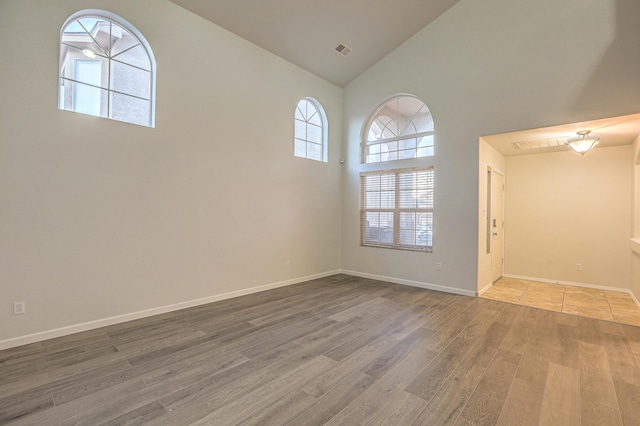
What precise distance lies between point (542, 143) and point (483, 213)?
5.07 ft

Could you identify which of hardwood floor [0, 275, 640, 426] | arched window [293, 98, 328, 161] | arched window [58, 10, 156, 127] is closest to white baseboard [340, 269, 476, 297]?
hardwood floor [0, 275, 640, 426]

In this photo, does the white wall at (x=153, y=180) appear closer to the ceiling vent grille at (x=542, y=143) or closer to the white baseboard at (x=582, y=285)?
the ceiling vent grille at (x=542, y=143)

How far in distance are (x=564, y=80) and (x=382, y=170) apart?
277 cm

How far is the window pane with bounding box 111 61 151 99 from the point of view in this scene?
3.35 meters

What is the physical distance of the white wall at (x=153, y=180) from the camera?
9.04ft

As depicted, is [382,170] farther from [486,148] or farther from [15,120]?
[15,120]

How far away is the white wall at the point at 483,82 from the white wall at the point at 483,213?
0.39ft

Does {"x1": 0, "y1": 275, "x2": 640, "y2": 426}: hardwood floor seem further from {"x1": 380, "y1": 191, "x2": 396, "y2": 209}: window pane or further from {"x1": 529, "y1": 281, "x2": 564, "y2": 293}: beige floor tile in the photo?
{"x1": 380, "y1": 191, "x2": 396, "y2": 209}: window pane

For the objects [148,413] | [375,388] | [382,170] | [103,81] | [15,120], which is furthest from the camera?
[382,170]

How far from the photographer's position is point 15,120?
107 inches

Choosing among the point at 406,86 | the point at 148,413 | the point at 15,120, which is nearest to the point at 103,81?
the point at 15,120

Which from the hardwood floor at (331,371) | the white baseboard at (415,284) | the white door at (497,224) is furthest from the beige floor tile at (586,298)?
the white baseboard at (415,284)

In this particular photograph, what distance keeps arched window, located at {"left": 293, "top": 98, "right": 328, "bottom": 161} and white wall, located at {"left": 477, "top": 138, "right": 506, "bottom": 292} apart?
8.90 ft

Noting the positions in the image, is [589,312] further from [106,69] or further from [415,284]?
[106,69]
